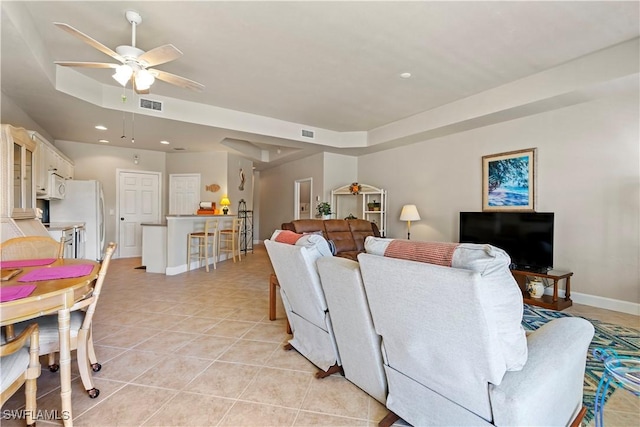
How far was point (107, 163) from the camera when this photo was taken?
668cm

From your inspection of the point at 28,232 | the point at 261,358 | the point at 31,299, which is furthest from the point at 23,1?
the point at 261,358

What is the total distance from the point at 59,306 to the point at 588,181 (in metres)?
5.14

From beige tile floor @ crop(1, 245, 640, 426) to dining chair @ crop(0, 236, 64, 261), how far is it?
0.83 metres

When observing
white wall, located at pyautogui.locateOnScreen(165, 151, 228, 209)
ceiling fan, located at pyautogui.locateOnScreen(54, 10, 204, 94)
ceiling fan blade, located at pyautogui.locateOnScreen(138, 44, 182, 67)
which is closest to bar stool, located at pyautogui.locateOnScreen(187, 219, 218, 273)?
white wall, located at pyautogui.locateOnScreen(165, 151, 228, 209)

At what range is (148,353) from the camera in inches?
91.9

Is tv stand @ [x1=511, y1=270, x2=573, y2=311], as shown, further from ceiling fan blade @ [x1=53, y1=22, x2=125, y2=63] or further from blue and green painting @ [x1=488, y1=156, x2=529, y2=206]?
ceiling fan blade @ [x1=53, y1=22, x2=125, y2=63]

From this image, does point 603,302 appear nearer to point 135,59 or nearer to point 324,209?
point 324,209

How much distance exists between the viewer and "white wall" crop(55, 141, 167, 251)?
6362mm

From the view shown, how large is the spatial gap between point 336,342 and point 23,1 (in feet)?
11.9

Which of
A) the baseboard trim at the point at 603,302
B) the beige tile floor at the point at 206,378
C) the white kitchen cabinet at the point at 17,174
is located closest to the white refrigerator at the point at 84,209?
the white kitchen cabinet at the point at 17,174

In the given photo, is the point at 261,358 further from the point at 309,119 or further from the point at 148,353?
the point at 309,119

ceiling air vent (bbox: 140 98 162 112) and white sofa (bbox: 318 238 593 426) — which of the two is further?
ceiling air vent (bbox: 140 98 162 112)

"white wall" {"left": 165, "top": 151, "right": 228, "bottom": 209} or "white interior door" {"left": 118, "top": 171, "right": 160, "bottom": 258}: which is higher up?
"white wall" {"left": 165, "top": 151, "right": 228, "bottom": 209}

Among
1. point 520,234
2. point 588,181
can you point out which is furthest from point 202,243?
point 588,181
